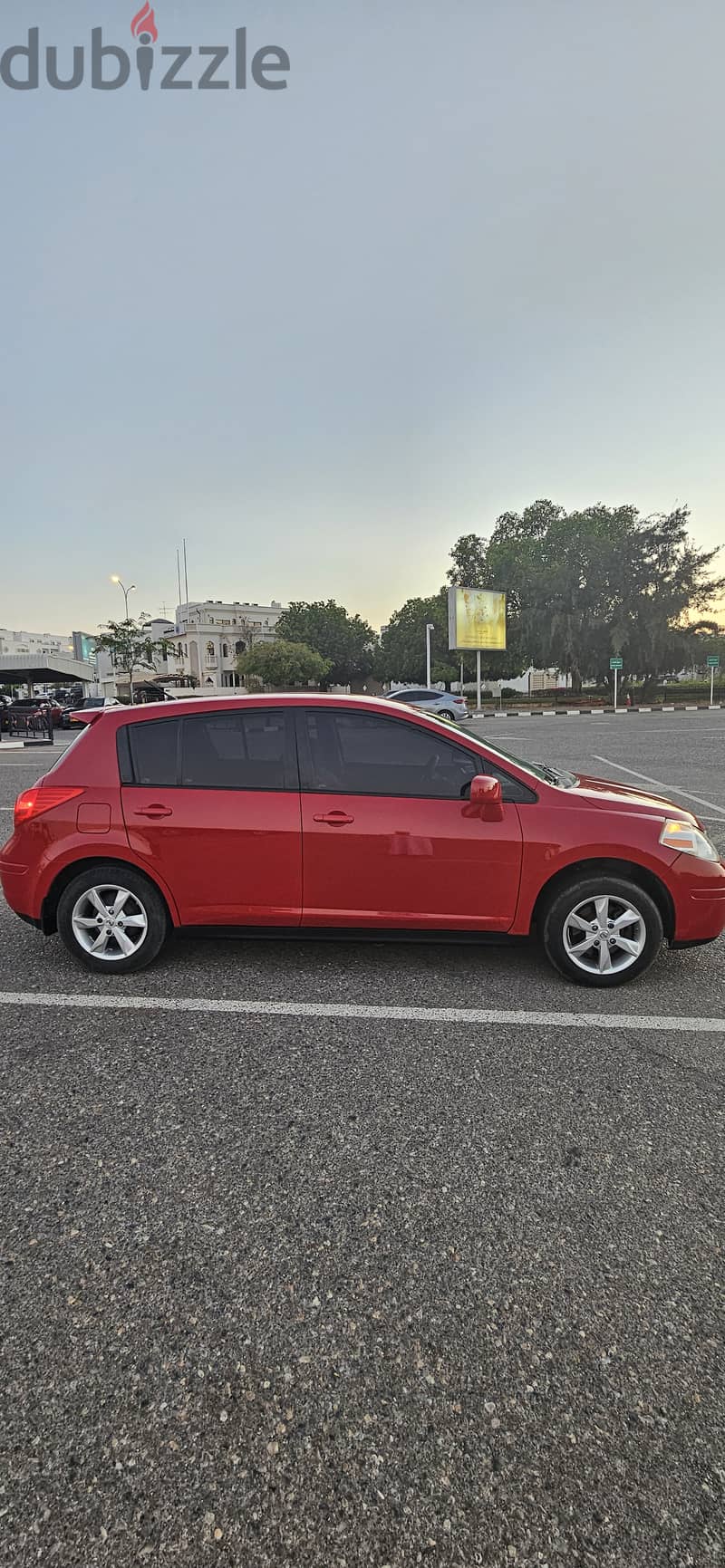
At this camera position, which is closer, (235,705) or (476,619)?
(235,705)

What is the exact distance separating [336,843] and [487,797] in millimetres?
821

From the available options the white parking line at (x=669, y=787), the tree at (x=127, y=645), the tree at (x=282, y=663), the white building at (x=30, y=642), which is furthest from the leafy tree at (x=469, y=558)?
the white building at (x=30, y=642)

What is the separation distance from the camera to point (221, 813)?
3.71 metres

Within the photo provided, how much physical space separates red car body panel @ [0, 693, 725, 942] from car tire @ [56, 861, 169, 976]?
0.09m

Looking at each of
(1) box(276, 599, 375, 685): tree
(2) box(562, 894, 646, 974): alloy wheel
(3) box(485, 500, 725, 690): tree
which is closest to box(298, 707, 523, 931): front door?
(2) box(562, 894, 646, 974): alloy wheel

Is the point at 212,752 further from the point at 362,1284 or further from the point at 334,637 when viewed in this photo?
the point at 334,637

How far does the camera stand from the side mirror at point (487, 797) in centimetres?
350

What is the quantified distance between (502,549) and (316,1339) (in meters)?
58.0

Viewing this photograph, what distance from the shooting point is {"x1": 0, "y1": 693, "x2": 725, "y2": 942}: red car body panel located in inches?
140

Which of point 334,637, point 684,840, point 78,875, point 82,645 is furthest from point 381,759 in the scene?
point 334,637

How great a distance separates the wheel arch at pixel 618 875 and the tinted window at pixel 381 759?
70 cm

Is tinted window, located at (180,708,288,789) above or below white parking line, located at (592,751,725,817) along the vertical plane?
above

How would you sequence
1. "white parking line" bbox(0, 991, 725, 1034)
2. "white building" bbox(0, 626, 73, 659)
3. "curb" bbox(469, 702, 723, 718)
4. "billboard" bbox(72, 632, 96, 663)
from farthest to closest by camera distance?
"white building" bbox(0, 626, 73, 659), "billboard" bbox(72, 632, 96, 663), "curb" bbox(469, 702, 723, 718), "white parking line" bbox(0, 991, 725, 1034)

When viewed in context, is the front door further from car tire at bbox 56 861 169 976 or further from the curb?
the curb
